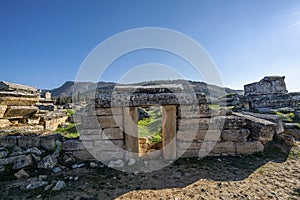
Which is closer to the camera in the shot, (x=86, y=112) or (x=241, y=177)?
(x=241, y=177)

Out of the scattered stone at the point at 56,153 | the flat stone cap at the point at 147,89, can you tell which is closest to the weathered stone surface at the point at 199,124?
the flat stone cap at the point at 147,89

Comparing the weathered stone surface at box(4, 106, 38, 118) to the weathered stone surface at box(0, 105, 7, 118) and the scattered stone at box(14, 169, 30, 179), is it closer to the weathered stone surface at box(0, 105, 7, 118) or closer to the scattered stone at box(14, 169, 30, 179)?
the weathered stone surface at box(0, 105, 7, 118)

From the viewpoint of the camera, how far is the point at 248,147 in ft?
17.1

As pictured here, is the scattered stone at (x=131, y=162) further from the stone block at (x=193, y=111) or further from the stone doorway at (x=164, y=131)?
the stone block at (x=193, y=111)

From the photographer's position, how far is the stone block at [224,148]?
5.19 m

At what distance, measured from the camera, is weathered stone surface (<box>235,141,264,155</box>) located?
17.1 feet

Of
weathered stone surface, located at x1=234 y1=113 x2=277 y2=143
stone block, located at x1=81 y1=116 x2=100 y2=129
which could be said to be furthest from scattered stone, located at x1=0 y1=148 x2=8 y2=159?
weathered stone surface, located at x1=234 y1=113 x2=277 y2=143

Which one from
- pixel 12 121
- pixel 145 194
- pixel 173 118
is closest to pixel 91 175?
pixel 145 194

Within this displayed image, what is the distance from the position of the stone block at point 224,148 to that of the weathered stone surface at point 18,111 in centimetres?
759

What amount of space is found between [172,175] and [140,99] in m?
2.16

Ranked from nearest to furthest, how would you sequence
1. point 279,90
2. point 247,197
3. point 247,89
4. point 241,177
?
point 247,197
point 241,177
point 279,90
point 247,89

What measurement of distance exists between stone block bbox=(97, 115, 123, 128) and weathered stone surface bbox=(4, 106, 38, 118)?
445 centimetres

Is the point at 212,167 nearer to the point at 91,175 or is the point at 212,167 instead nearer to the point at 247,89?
the point at 91,175

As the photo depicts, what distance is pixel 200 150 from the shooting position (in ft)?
16.9
